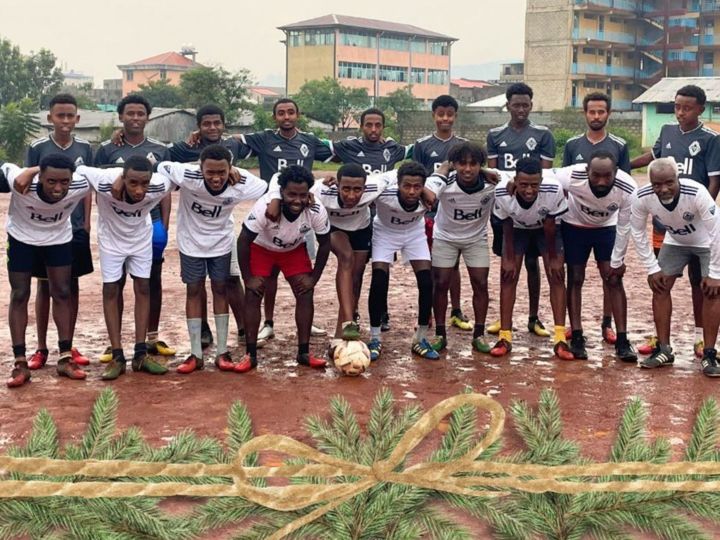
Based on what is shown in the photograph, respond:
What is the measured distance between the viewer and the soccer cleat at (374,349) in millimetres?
7484

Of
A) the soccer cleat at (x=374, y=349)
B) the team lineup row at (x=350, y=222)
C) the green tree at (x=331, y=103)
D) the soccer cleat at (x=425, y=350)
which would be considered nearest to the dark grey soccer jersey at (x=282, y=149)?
the team lineup row at (x=350, y=222)

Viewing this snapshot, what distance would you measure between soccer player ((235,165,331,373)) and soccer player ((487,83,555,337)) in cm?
189

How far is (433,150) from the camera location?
8.40m

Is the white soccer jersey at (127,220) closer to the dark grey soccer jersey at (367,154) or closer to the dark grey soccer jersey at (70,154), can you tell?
the dark grey soccer jersey at (70,154)

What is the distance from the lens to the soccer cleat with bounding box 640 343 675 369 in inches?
284

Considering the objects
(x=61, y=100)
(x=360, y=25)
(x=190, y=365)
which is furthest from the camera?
(x=360, y=25)

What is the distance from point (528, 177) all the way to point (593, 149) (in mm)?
1032

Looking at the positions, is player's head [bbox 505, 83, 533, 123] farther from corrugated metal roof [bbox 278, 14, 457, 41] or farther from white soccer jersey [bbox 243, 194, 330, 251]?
corrugated metal roof [bbox 278, 14, 457, 41]

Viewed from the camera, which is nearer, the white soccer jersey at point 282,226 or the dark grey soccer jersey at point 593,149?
the white soccer jersey at point 282,226

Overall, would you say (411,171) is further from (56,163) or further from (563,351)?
(56,163)

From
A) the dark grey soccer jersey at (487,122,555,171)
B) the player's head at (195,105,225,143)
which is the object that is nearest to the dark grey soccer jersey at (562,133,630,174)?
the dark grey soccer jersey at (487,122,555,171)

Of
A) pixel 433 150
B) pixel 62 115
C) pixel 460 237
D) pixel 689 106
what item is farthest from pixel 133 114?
pixel 689 106

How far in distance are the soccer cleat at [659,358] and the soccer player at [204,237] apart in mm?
A: 3055

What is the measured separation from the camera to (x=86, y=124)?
149 feet
